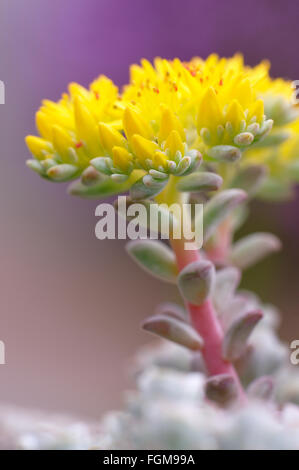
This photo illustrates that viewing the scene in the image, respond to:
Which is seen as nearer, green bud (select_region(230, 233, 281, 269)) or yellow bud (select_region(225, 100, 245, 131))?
yellow bud (select_region(225, 100, 245, 131))

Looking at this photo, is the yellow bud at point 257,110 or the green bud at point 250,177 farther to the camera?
the green bud at point 250,177

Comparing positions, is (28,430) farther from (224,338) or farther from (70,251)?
(70,251)

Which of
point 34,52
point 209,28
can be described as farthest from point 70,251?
point 209,28

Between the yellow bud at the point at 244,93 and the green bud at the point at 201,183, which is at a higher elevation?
the yellow bud at the point at 244,93

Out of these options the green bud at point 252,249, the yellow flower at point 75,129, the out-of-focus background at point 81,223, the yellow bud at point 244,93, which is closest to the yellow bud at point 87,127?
the yellow flower at point 75,129

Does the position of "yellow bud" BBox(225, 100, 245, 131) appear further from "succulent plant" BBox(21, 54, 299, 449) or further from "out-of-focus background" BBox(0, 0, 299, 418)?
"out-of-focus background" BBox(0, 0, 299, 418)

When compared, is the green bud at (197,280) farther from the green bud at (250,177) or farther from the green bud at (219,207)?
the green bud at (250,177)

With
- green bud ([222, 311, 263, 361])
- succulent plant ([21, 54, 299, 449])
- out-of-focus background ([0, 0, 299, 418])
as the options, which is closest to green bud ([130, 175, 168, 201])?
succulent plant ([21, 54, 299, 449])
